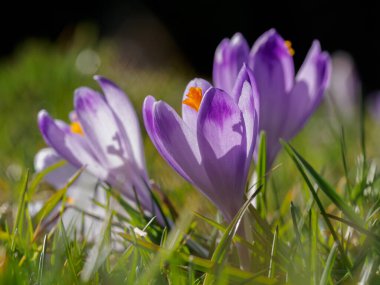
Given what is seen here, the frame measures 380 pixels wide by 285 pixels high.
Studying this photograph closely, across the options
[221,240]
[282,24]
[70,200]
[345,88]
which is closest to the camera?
[221,240]

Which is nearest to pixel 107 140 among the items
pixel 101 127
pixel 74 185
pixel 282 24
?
pixel 101 127

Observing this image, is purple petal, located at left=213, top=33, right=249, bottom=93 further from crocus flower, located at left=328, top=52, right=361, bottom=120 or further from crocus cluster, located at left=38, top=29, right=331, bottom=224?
crocus flower, located at left=328, top=52, right=361, bottom=120

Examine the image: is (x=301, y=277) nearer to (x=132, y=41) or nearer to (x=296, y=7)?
(x=132, y=41)

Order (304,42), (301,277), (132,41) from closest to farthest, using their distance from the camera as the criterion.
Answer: (301,277) < (132,41) < (304,42)

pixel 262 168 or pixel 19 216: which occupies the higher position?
pixel 19 216

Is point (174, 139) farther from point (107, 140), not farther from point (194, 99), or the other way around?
point (107, 140)

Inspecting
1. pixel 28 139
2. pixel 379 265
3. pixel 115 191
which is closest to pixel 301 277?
pixel 379 265
